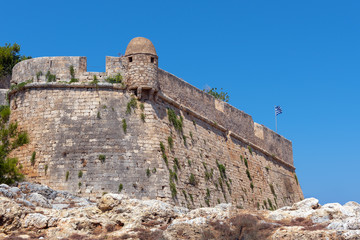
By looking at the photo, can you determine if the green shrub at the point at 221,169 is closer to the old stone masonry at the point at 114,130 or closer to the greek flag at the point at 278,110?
the old stone masonry at the point at 114,130

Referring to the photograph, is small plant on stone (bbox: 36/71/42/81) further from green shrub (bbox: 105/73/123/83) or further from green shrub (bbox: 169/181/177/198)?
green shrub (bbox: 169/181/177/198)

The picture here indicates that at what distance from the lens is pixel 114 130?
62.4 feet

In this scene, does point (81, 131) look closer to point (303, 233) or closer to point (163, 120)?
point (163, 120)

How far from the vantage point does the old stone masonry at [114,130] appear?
18328mm

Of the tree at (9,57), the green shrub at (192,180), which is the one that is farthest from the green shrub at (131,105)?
the tree at (9,57)

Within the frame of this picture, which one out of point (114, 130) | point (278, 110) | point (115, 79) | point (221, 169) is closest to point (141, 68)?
point (115, 79)

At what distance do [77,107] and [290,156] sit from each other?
16.5 metres

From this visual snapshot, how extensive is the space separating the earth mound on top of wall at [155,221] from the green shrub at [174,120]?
7.63 m

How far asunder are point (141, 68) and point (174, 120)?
2398 millimetres

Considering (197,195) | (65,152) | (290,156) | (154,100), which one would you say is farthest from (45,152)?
(290,156)

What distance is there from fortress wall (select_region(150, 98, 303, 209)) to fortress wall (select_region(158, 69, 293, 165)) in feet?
1.48

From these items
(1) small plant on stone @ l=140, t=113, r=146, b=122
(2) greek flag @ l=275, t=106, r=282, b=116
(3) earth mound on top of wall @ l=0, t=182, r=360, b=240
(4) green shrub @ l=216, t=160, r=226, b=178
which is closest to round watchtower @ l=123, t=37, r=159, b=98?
(1) small plant on stone @ l=140, t=113, r=146, b=122

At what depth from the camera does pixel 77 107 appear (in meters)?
19.3

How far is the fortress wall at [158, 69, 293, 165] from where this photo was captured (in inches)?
860
